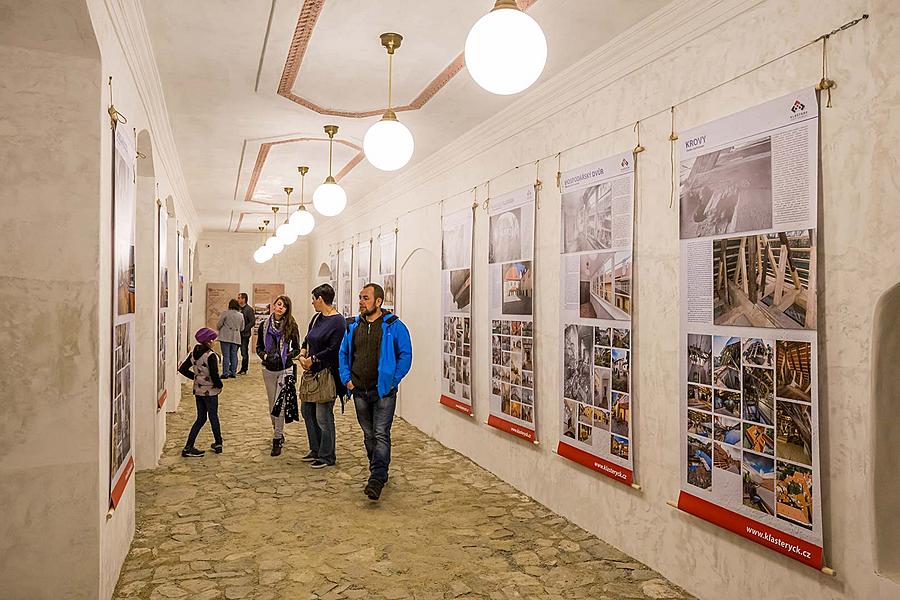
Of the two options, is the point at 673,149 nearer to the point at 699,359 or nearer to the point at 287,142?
the point at 699,359

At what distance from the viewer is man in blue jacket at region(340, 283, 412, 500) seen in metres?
5.16

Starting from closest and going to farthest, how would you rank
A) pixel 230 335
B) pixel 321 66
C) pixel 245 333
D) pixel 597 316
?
pixel 597 316 → pixel 321 66 → pixel 230 335 → pixel 245 333

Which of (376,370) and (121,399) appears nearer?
(121,399)

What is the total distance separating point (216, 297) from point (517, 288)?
1350 cm

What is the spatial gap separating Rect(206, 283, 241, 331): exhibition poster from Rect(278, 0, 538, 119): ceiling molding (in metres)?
12.2

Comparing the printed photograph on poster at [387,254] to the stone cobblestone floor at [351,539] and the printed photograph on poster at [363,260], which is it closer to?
the printed photograph on poster at [363,260]

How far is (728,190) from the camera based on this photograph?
10.9 feet

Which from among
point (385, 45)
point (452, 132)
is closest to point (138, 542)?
point (385, 45)

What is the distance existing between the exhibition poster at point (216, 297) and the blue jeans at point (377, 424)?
A: 1282cm

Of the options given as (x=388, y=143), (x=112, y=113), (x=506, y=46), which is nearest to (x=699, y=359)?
(x=506, y=46)

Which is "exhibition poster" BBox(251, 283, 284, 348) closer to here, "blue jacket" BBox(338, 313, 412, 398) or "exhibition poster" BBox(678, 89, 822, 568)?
"blue jacket" BBox(338, 313, 412, 398)

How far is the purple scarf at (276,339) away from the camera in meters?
6.25

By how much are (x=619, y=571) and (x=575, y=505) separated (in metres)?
0.85

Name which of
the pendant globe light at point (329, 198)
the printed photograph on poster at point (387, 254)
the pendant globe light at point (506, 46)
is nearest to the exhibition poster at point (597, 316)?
the pendant globe light at point (506, 46)
